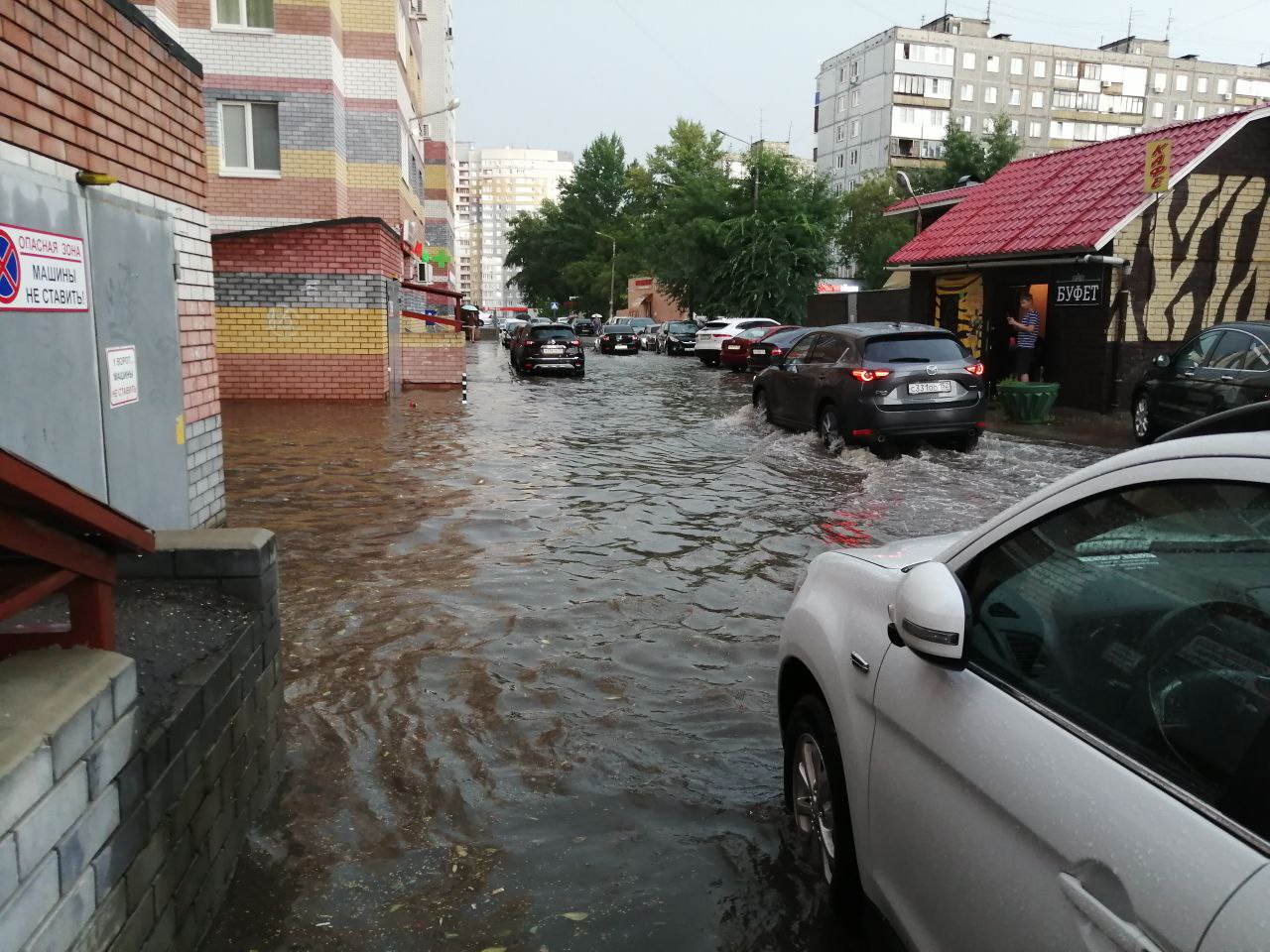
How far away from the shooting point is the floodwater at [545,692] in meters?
3.28

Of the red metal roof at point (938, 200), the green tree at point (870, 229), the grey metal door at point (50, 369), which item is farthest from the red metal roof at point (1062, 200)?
the green tree at point (870, 229)

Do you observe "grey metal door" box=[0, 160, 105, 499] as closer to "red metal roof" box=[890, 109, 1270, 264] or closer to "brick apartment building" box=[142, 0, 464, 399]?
"brick apartment building" box=[142, 0, 464, 399]

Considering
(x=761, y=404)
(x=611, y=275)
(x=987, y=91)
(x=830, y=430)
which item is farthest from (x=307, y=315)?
(x=987, y=91)

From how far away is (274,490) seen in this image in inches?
401

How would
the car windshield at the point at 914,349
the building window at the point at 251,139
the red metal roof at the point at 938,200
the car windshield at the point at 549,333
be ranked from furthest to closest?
the car windshield at the point at 549,333
the red metal roof at the point at 938,200
the building window at the point at 251,139
the car windshield at the point at 914,349

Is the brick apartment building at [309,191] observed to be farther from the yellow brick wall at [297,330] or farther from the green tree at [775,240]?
the green tree at [775,240]

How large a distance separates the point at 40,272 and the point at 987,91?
94.1m

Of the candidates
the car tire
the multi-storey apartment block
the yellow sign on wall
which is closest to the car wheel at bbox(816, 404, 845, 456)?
the yellow sign on wall

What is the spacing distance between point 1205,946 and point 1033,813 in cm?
47

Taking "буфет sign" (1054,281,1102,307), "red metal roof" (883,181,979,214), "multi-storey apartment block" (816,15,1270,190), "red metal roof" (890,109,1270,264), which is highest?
"multi-storey apartment block" (816,15,1270,190)

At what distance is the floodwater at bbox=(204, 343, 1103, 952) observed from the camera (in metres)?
3.28

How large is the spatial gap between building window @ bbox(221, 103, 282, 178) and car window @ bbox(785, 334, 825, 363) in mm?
14288

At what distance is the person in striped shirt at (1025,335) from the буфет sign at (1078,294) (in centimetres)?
76

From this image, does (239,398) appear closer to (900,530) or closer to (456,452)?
(456,452)
